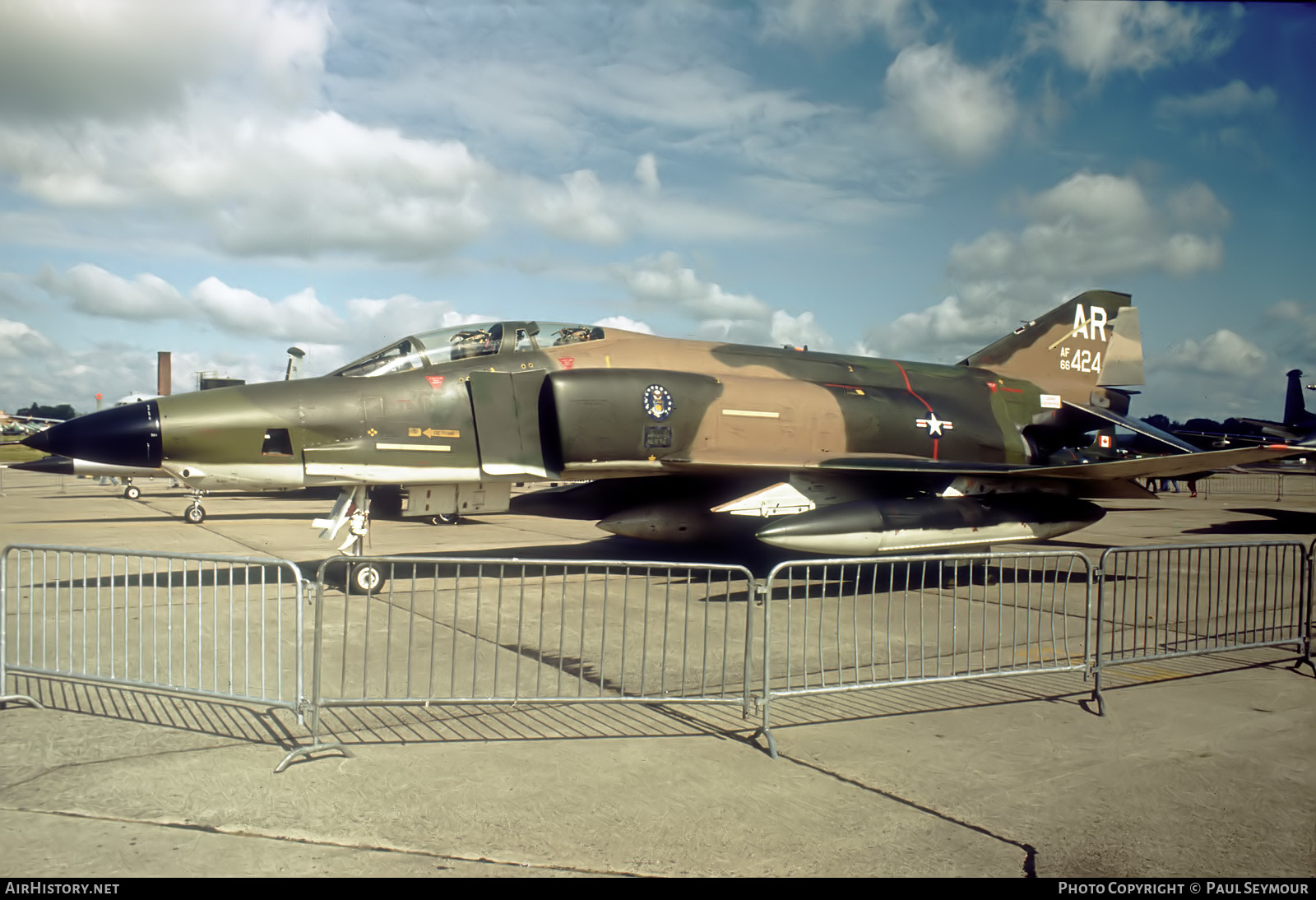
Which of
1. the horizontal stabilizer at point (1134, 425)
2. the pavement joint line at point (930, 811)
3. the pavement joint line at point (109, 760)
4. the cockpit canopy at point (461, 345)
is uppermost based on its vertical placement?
the cockpit canopy at point (461, 345)

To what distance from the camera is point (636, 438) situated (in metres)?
8.98

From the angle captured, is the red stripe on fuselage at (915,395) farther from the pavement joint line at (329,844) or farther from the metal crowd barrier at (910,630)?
the pavement joint line at (329,844)

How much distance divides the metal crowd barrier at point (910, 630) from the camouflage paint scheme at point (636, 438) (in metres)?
0.77

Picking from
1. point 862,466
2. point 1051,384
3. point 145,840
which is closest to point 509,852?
point 145,840

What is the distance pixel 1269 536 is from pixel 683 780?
14.4 m

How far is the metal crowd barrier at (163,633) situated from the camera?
4.38 meters

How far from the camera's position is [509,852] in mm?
3000

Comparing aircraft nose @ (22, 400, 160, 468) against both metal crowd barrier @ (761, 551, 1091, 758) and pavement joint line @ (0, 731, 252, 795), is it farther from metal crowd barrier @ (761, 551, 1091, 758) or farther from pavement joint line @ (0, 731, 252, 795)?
metal crowd barrier @ (761, 551, 1091, 758)

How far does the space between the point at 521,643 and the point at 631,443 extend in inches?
125

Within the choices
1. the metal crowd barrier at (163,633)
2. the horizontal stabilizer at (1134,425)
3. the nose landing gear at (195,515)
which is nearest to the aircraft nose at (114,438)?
the metal crowd barrier at (163,633)

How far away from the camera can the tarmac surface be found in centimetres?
299

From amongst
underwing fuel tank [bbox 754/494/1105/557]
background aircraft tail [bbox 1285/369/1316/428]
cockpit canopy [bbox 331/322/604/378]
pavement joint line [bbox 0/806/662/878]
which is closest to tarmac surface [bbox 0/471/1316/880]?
pavement joint line [bbox 0/806/662/878]

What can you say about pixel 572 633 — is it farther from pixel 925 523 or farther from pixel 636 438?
pixel 925 523

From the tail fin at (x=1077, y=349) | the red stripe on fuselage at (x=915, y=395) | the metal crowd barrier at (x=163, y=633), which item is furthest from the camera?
the tail fin at (x=1077, y=349)
